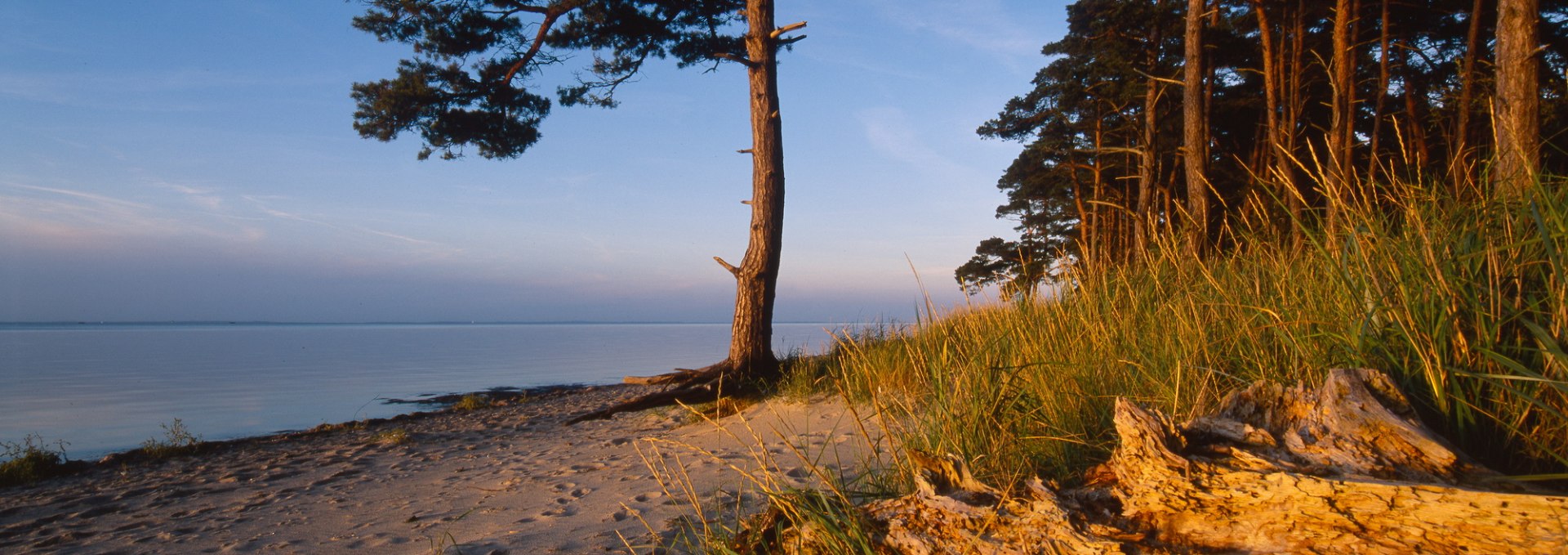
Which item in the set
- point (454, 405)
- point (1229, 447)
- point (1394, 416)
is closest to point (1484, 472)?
point (1394, 416)

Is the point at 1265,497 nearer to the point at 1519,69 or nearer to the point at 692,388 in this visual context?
the point at 692,388

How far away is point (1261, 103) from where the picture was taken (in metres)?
17.4

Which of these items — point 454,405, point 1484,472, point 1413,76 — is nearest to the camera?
point 1484,472

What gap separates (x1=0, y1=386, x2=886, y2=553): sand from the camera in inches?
131

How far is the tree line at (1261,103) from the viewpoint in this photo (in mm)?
6223

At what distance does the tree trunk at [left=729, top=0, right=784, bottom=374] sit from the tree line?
2.43 meters

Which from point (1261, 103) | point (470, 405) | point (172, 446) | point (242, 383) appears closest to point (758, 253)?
point (470, 405)

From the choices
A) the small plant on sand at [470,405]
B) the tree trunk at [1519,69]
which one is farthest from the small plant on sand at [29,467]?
the tree trunk at [1519,69]

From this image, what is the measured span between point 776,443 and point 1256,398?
135 inches

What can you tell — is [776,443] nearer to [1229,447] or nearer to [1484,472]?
[1229,447]

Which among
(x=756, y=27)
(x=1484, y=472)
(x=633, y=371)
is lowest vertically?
(x=633, y=371)

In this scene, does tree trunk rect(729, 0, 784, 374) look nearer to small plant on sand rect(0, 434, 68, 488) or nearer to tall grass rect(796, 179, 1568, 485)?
tall grass rect(796, 179, 1568, 485)

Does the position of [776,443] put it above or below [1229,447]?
below

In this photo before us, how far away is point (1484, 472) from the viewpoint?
1572 millimetres
